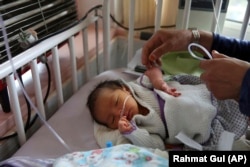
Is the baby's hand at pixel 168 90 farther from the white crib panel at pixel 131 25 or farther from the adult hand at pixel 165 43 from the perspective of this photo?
the white crib panel at pixel 131 25

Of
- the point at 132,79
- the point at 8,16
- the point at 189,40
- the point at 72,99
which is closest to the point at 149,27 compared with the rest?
the point at 132,79

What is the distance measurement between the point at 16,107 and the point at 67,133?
0.19 m

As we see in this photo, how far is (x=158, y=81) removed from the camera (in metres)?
0.98

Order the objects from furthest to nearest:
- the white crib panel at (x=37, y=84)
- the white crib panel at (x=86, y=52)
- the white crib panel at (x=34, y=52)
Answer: the white crib panel at (x=86, y=52), the white crib panel at (x=37, y=84), the white crib panel at (x=34, y=52)

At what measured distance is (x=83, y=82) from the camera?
4.10ft

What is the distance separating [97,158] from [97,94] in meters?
→ 0.24

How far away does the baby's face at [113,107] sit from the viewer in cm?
89

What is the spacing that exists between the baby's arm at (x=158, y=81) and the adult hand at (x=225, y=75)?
0.22 m

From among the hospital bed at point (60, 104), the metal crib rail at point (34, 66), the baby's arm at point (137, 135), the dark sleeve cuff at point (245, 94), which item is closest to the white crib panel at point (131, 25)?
the hospital bed at point (60, 104)

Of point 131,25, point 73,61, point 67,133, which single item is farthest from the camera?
point 131,25

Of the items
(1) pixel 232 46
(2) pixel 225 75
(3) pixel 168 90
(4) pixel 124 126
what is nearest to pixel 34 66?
(4) pixel 124 126

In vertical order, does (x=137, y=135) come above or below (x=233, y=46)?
below

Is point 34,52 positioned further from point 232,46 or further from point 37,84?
point 232,46

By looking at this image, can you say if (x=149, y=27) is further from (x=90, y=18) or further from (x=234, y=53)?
(x=234, y=53)
